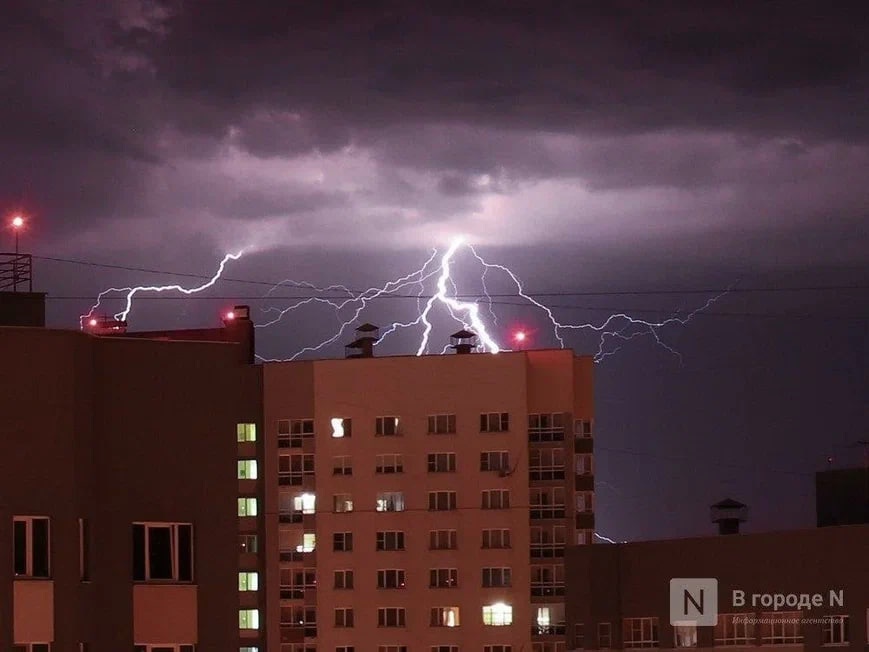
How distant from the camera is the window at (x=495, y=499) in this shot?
8706 centimetres

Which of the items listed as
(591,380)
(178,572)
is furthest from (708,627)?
(178,572)

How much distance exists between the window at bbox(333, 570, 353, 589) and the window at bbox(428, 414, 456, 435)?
745cm

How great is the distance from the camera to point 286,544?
8869 cm

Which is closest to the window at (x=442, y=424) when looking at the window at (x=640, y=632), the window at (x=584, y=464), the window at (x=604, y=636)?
the window at (x=584, y=464)

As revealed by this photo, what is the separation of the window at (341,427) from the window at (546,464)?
28.4ft

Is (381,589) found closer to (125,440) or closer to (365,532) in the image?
(365,532)

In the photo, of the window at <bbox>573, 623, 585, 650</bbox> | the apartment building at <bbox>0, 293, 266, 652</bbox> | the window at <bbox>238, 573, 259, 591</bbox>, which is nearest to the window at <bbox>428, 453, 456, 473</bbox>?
the window at <bbox>238, 573, 259, 591</bbox>

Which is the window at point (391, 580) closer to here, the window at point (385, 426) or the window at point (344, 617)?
the window at point (344, 617)

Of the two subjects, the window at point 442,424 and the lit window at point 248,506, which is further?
the lit window at point 248,506

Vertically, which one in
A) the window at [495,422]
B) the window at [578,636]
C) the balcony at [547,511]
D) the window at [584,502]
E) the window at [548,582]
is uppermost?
the window at [495,422]

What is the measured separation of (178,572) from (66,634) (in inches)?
59.9

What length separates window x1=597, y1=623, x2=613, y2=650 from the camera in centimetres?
6325

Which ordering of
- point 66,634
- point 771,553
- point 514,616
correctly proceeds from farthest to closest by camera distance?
point 514,616 < point 771,553 < point 66,634

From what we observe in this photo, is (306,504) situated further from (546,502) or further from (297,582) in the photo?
(546,502)
